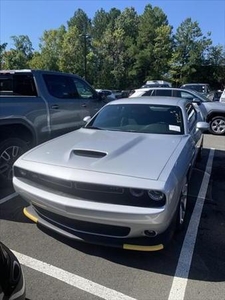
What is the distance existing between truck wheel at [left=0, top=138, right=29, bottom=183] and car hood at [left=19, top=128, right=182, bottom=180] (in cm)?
115

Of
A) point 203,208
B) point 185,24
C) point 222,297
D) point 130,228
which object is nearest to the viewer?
point 222,297

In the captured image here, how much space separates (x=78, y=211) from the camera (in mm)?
2957

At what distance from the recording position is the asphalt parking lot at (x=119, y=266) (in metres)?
2.73

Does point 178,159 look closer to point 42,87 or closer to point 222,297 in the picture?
point 222,297

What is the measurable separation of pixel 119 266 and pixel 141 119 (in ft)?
7.76

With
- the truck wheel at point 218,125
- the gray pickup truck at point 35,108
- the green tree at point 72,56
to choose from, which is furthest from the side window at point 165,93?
the green tree at point 72,56

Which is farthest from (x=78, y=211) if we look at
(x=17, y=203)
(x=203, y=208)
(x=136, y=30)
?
(x=136, y=30)

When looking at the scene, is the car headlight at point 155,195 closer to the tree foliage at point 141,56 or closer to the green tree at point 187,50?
the tree foliage at point 141,56

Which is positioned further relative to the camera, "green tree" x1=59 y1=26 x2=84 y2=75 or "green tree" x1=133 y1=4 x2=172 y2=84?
"green tree" x1=133 y1=4 x2=172 y2=84

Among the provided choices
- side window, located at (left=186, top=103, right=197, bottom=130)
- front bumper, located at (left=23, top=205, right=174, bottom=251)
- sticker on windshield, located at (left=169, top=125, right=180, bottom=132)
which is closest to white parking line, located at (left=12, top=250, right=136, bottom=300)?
front bumper, located at (left=23, top=205, right=174, bottom=251)

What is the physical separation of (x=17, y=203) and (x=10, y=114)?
55.4 inches

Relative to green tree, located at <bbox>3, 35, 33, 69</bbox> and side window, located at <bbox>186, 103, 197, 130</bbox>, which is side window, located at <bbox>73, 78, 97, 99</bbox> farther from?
green tree, located at <bbox>3, 35, 33, 69</bbox>

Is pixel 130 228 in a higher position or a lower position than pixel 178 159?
lower

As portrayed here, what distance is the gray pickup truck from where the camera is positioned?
5.00 m
